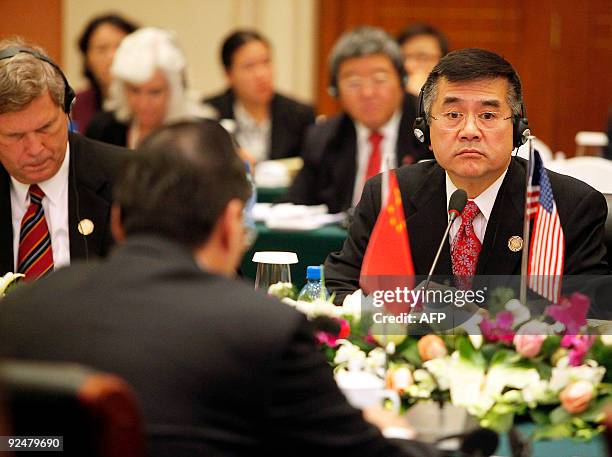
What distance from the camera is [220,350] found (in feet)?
5.21

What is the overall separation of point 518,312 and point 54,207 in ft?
5.14

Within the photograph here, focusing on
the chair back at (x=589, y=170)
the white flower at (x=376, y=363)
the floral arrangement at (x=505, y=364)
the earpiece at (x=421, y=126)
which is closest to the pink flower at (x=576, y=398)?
the floral arrangement at (x=505, y=364)

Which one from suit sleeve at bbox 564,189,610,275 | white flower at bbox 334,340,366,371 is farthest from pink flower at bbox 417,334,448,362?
suit sleeve at bbox 564,189,610,275

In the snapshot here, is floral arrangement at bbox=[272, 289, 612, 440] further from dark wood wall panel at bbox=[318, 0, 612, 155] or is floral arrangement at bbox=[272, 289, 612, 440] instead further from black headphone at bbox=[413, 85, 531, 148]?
dark wood wall panel at bbox=[318, 0, 612, 155]

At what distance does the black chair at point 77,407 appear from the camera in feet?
4.60

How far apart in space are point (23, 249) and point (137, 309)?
5.76ft

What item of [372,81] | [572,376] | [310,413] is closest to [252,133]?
[372,81]

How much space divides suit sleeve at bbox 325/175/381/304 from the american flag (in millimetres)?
514

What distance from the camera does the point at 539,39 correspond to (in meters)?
8.38

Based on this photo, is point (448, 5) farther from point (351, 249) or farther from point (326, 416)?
point (326, 416)

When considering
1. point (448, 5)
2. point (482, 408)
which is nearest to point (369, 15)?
point (448, 5)

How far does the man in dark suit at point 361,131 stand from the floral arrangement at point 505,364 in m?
3.03

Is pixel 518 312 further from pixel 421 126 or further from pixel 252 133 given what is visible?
pixel 252 133

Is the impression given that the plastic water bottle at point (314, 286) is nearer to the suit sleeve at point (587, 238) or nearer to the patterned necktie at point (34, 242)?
the suit sleeve at point (587, 238)
